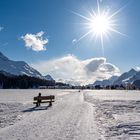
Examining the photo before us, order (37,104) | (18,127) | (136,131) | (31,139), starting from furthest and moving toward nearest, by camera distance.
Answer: (37,104) < (18,127) < (136,131) < (31,139)

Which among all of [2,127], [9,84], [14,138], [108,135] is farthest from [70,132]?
[9,84]

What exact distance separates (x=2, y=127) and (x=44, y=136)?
3385 millimetres

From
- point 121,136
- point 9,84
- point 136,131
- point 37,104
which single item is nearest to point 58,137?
point 121,136

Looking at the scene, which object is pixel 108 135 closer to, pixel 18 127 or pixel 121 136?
pixel 121 136

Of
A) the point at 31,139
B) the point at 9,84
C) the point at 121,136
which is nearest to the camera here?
the point at 31,139

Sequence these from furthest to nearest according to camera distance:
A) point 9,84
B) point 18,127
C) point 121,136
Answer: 1. point 9,84
2. point 18,127
3. point 121,136

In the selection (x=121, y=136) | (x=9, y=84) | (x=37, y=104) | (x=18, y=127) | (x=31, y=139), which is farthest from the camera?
(x=9, y=84)

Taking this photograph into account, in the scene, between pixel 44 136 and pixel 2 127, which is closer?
pixel 44 136

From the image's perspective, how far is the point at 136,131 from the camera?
12.5 meters

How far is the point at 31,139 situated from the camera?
10.7m

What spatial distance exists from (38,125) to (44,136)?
10.0 ft

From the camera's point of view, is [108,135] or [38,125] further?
[38,125]

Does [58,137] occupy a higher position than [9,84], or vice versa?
[9,84]

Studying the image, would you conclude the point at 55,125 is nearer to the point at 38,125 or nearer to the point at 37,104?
the point at 38,125
